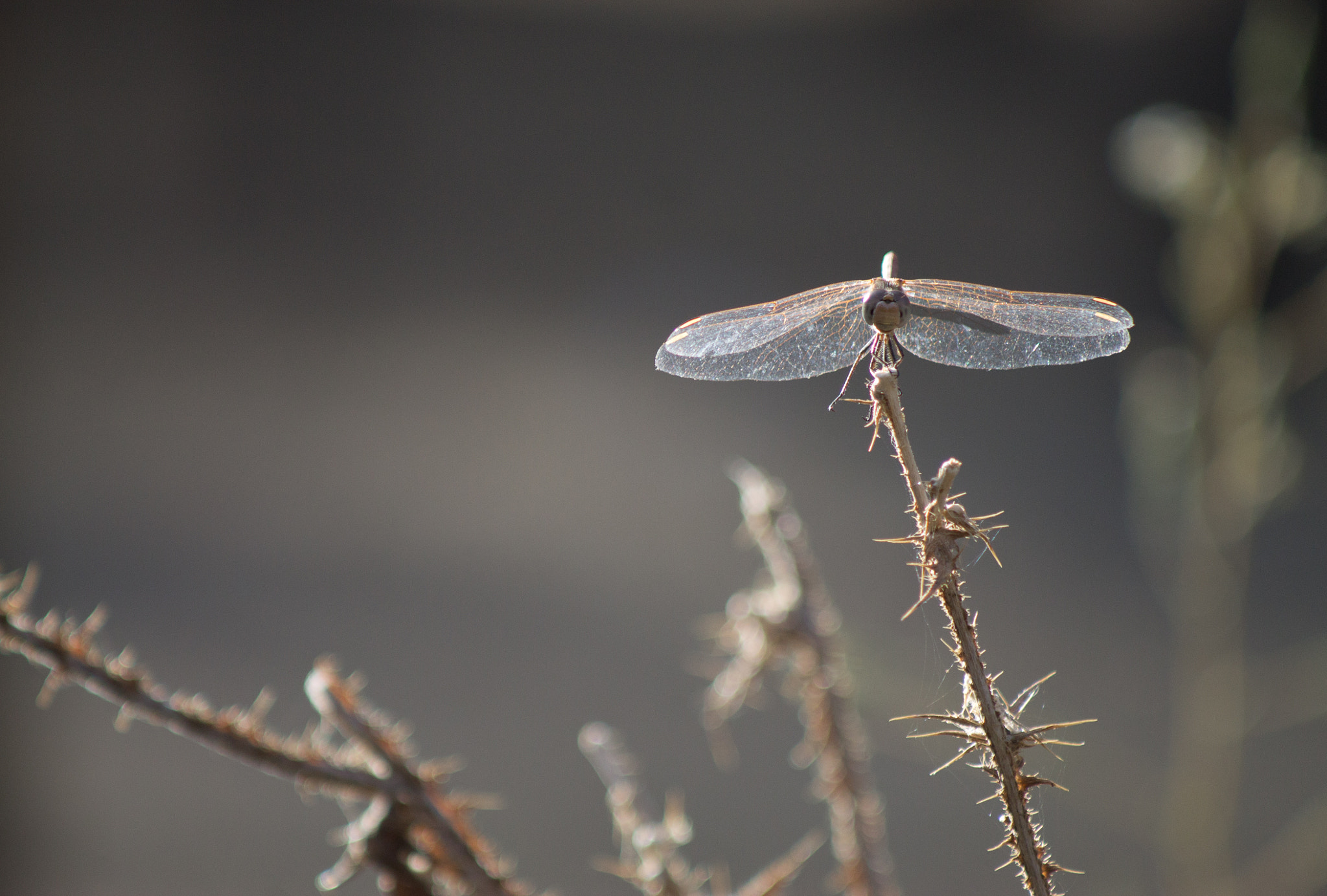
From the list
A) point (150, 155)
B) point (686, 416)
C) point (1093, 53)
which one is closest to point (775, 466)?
Result: point (686, 416)

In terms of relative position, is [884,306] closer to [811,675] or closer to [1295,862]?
[811,675]

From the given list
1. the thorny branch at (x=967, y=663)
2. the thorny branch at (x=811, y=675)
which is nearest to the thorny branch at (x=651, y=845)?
the thorny branch at (x=811, y=675)

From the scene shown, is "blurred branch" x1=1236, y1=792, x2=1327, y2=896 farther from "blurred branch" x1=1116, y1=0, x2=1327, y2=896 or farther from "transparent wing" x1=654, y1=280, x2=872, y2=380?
"transparent wing" x1=654, y1=280, x2=872, y2=380

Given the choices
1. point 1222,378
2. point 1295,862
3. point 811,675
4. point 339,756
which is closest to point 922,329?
point 811,675

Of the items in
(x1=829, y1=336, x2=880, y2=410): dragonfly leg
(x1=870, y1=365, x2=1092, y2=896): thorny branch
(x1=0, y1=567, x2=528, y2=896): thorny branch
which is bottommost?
(x1=0, y1=567, x2=528, y2=896): thorny branch

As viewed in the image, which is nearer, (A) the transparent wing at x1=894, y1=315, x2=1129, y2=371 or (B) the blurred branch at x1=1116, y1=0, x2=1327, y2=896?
(A) the transparent wing at x1=894, y1=315, x2=1129, y2=371

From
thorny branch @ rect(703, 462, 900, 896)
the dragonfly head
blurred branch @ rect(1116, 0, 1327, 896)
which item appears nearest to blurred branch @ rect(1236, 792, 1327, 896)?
blurred branch @ rect(1116, 0, 1327, 896)

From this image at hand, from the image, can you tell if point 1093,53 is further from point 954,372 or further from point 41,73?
point 41,73
